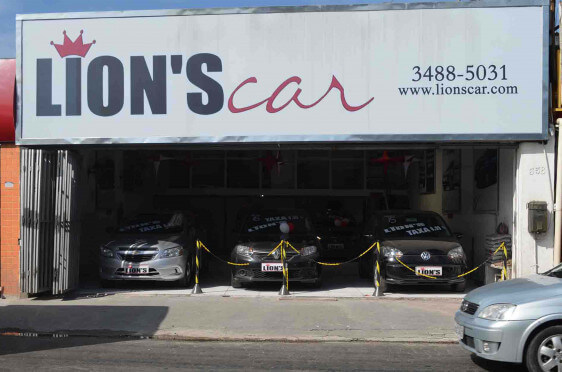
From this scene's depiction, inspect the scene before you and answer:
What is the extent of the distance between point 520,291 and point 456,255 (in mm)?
5168

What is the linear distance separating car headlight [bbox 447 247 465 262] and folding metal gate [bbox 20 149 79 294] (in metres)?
7.51

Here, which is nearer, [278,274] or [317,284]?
[278,274]

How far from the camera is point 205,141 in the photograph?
36.4ft

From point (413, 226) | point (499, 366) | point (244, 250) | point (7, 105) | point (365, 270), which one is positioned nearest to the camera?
point (499, 366)

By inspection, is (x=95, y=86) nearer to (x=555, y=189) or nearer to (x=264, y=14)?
(x=264, y=14)

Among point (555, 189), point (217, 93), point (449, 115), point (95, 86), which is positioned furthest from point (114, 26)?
point (555, 189)

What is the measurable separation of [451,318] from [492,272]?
292cm

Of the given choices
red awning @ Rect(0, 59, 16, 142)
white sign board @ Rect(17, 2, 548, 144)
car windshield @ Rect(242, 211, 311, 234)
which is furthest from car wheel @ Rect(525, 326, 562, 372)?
red awning @ Rect(0, 59, 16, 142)

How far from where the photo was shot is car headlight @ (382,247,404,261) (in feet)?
37.1

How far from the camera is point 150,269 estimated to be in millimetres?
11523

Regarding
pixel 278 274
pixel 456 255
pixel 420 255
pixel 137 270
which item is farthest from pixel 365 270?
pixel 137 270

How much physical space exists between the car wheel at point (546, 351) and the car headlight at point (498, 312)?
35cm


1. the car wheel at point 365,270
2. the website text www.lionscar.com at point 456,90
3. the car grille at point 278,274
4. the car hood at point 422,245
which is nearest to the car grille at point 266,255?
the car grille at point 278,274

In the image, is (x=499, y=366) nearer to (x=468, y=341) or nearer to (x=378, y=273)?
(x=468, y=341)
